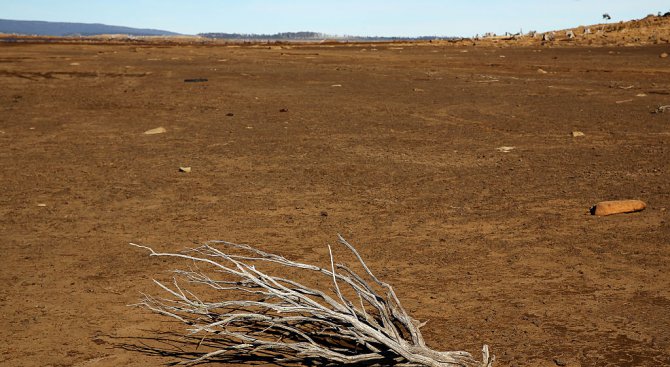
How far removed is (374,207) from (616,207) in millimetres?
1865

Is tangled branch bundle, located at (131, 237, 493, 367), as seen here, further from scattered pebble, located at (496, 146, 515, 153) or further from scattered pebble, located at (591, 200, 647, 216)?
scattered pebble, located at (496, 146, 515, 153)

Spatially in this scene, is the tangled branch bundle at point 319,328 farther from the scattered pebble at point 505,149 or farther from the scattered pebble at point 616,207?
the scattered pebble at point 505,149

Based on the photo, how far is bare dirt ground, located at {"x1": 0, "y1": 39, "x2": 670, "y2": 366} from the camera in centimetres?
375

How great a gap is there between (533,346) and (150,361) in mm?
1734

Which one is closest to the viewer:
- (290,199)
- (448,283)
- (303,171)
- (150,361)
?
(150,361)

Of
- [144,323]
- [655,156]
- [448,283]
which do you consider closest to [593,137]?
[655,156]

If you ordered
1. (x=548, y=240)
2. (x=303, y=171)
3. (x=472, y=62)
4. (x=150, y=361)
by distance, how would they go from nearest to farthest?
(x=150, y=361) → (x=548, y=240) → (x=303, y=171) → (x=472, y=62)

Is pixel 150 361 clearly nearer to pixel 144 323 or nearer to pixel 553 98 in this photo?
pixel 144 323

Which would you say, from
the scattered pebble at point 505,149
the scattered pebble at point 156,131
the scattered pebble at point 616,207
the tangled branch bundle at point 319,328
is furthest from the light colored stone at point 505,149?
the tangled branch bundle at point 319,328

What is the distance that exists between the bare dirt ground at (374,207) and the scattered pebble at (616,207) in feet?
0.22

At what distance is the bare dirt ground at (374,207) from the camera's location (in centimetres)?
375

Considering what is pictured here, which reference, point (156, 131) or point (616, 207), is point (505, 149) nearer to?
point (616, 207)

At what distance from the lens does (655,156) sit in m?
8.09

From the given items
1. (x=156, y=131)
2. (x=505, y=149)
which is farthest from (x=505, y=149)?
(x=156, y=131)
